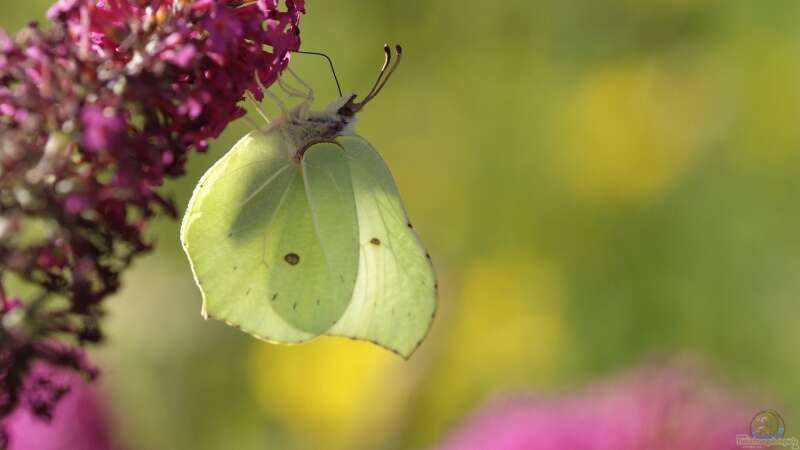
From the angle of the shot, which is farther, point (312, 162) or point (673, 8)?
point (673, 8)

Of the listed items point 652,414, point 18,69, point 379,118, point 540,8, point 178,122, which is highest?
point 18,69

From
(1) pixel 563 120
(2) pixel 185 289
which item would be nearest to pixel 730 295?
(1) pixel 563 120

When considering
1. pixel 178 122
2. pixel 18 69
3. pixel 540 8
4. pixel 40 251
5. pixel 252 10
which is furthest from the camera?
pixel 540 8

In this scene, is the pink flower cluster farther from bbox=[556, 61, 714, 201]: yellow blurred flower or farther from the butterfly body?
bbox=[556, 61, 714, 201]: yellow blurred flower

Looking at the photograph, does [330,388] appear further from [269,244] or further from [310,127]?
[310,127]

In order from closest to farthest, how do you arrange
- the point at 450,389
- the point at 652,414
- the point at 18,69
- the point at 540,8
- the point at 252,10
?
the point at 18,69 < the point at 252,10 < the point at 652,414 < the point at 450,389 < the point at 540,8

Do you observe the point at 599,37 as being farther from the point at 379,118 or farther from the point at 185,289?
the point at 185,289
